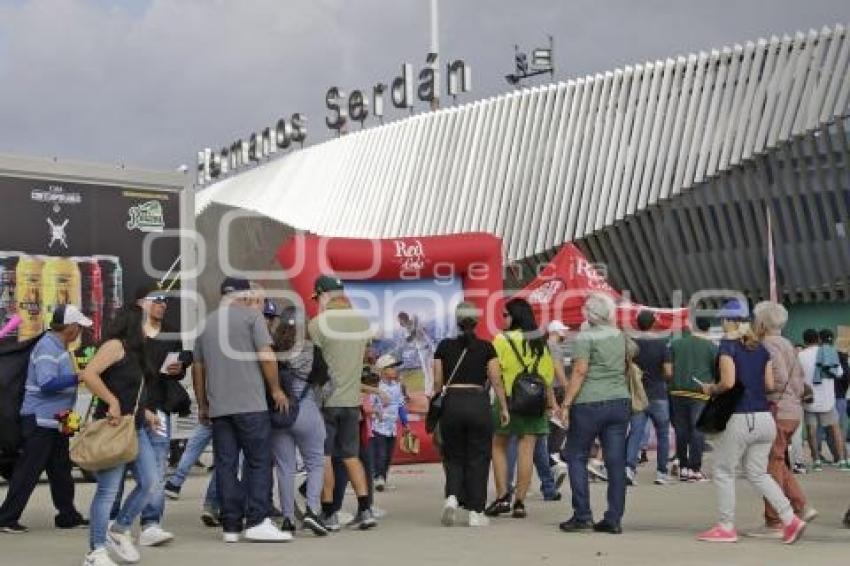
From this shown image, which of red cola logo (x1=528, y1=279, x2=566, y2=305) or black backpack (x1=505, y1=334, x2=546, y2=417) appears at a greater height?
red cola logo (x1=528, y1=279, x2=566, y2=305)

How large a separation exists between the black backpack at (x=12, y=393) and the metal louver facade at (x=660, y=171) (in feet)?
78.7

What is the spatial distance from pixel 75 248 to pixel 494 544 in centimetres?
636

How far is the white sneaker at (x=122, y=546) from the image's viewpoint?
8.04m

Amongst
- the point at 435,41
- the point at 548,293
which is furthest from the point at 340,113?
the point at 548,293

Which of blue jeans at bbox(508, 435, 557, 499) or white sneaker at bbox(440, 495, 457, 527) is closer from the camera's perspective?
white sneaker at bbox(440, 495, 457, 527)

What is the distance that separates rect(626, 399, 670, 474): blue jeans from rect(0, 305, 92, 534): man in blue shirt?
19.3 ft

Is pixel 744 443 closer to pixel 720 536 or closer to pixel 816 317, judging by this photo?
pixel 720 536

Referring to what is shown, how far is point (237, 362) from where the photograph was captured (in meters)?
8.76

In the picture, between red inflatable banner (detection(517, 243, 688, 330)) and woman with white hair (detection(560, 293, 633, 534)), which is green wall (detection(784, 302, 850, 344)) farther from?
woman with white hair (detection(560, 293, 633, 534))

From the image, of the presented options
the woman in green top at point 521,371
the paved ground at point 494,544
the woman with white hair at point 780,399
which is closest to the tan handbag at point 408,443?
the paved ground at point 494,544

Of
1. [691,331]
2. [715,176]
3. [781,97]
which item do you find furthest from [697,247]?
[691,331]

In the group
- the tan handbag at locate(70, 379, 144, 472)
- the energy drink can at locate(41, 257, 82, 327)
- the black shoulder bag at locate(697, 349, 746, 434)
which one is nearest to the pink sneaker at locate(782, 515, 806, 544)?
the black shoulder bag at locate(697, 349, 746, 434)

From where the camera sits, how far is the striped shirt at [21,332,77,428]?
943 cm

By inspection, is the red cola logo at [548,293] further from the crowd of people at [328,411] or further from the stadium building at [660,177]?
the stadium building at [660,177]
